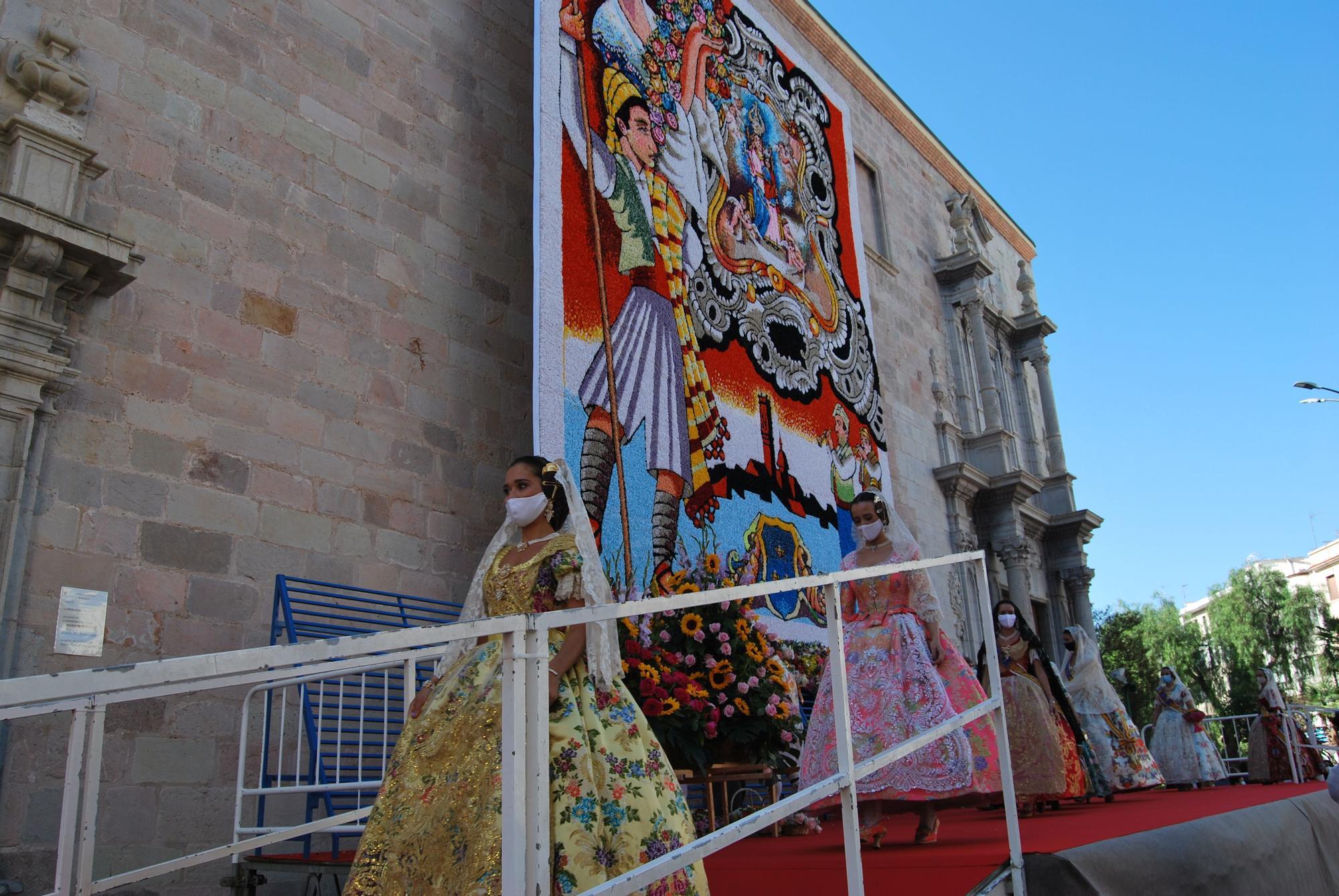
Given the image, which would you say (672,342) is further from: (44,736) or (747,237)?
(44,736)

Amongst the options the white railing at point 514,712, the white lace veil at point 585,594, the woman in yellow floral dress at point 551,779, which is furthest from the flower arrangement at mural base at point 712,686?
the woman in yellow floral dress at point 551,779

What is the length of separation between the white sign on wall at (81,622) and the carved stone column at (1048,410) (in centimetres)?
1521

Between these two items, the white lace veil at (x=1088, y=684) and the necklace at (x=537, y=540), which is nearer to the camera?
the necklace at (x=537, y=540)

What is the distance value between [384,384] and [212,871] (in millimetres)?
3174

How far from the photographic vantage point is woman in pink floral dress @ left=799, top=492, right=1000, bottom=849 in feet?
13.5

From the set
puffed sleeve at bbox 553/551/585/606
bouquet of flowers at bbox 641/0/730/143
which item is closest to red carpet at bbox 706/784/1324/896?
puffed sleeve at bbox 553/551/585/606

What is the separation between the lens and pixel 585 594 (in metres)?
3.12

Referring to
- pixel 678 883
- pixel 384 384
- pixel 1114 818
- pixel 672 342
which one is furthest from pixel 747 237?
pixel 678 883

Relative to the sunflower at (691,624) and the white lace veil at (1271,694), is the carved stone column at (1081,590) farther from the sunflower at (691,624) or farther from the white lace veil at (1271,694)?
the sunflower at (691,624)

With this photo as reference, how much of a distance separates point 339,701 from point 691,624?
6.13 ft

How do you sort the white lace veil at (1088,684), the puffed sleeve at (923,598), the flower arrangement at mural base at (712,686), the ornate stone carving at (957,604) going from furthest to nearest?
the ornate stone carving at (957,604) → the white lace veil at (1088,684) → the flower arrangement at mural base at (712,686) → the puffed sleeve at (923,598)

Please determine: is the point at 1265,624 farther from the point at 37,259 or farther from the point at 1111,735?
the point at 37,259

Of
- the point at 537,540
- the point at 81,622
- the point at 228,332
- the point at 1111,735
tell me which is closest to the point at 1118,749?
the point at 1111,735

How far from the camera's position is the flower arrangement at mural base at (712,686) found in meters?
5.37
